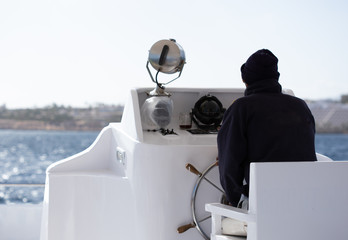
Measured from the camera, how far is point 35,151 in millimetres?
28484

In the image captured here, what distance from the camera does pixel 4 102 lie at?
81.1ft

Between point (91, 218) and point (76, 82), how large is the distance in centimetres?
2370

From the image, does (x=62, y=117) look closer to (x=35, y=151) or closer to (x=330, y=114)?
(x=35, y=151)

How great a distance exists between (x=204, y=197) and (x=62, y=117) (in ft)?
75.1

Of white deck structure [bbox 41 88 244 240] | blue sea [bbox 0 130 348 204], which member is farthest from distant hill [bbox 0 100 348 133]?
white deck structure [bbox 41 88 244 240]

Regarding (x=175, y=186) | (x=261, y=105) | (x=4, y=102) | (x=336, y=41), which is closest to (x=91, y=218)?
(x=175, y=186)

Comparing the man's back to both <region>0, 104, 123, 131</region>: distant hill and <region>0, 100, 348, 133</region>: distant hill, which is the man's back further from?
<region>0, 104, 123, 131</region>: distant hill

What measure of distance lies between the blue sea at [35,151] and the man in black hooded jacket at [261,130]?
24.6m

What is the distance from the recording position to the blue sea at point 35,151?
2714 cm

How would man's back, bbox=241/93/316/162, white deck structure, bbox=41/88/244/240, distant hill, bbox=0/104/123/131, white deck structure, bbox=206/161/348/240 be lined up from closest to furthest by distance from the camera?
1. white deck structure, bbox=206/161/348/240
2. man's back, bbox=241/93/316/162
3. white deck structure, bbox=41/88/244/240
4. distant hill, bbox=0/104/123/131

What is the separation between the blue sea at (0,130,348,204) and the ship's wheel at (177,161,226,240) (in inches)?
952

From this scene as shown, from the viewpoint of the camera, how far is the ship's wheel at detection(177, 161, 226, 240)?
291 cm

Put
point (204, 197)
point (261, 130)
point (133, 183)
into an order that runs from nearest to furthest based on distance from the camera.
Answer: point (261, 130)
point (204, 197)
point (133, 183)

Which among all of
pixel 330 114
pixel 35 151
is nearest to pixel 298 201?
pixel 330 114
